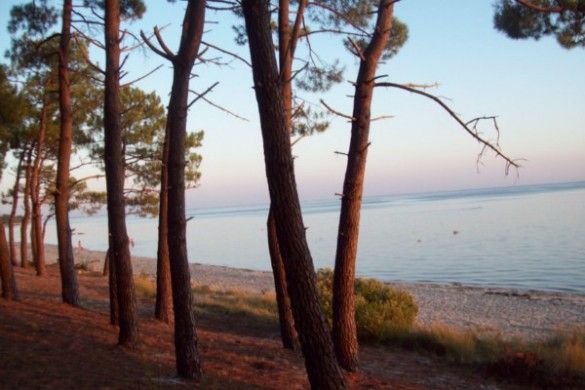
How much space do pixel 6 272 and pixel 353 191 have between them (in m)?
6.92

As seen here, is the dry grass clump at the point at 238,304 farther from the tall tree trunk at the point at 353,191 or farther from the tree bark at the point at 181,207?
the tree bark at the point at 181,207

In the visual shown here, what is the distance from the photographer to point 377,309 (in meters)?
11.1

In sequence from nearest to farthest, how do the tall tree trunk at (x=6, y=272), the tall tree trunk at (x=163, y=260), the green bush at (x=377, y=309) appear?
the tall tree trunk at (x=163, y=260) → the tall tree trunk at (x=6, y=272) → the green bush at (x=377, y=309)

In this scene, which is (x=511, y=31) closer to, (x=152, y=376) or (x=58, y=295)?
(x=152, y=376)

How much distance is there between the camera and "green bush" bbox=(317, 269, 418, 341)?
35.7 feet

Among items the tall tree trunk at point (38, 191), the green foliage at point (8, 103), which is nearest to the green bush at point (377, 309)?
the green foliage at point (8, 103)

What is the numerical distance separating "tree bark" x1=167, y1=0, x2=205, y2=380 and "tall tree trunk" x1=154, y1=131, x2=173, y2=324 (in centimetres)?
349

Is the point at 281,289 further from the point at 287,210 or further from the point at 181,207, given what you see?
the point at 287,210

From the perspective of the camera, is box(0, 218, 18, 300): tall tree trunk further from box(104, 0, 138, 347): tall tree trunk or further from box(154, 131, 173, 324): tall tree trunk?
box(104, 0, 138, 347): tall tree trunk

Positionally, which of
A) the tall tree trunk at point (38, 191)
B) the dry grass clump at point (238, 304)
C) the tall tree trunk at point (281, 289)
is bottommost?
the dry grass clump at point (238, 304)

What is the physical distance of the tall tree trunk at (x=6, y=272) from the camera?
33.2 ft

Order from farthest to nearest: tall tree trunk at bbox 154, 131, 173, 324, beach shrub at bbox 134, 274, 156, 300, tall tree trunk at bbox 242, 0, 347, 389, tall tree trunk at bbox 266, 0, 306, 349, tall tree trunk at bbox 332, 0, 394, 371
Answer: beach shrub at bbox 134, 274, 156, 300
tall tree trunk at bbox 154, 131, 173, 324
tall tree trunk at bbox 266, 0, 306, 349
tall tree trunk at bbox 332, 0, 394, 371
tall tree trunk at bbox 242, 0, 347, 389

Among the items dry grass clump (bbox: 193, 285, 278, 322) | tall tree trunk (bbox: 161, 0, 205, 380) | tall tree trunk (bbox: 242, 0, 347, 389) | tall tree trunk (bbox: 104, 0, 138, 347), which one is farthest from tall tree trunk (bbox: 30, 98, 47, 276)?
tall tree trunk (bbox: 242, 0, 347, 389)

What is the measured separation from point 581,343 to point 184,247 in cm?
704
